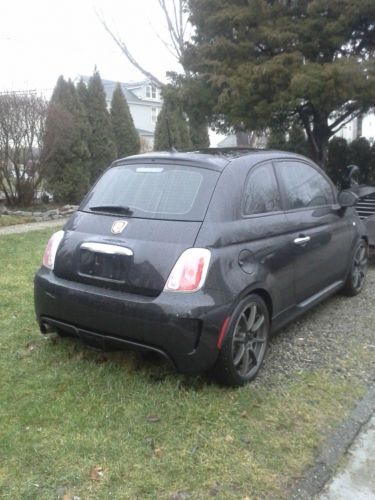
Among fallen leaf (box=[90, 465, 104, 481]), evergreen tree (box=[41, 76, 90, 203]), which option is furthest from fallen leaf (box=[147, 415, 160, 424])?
evergreen tree (box=[41, 76, 90, 203])

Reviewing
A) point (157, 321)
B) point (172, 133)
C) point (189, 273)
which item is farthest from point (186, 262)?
point (172, 133)

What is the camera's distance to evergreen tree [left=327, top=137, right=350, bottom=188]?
41.5 ft

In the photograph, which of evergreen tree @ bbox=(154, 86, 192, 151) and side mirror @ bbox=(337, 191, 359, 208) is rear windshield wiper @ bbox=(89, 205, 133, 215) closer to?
side mirror @ bbox=(337, 191, 359, 208)

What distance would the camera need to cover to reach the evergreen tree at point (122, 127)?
17812 mm

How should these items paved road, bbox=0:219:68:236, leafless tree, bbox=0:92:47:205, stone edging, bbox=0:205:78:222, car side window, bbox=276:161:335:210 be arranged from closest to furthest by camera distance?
car side window, bbox=276:161:335:210 < paved road, bbox=0:219:68:236 < leafless tree, bbox=0:92:47:205 < stone edging, bbox=0:205:78:222

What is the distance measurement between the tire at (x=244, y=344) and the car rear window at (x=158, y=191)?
721 mm

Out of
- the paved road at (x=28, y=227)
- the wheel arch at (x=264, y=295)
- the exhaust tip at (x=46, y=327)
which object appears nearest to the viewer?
the wheel arch at (x=264, y=295)

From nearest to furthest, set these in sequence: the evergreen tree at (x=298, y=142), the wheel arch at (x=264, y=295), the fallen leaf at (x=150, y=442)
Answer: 1. the fallen leaf at (x=150, y=442)
2. the wheel arch at (x=264, y=295)
3. the evergreen tree at (x=298, y=142)

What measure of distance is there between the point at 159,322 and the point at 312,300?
1824 mm

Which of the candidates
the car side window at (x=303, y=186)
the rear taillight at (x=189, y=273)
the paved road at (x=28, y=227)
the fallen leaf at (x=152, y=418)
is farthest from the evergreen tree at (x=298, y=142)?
the fallen leaf at (x=152, y=418)

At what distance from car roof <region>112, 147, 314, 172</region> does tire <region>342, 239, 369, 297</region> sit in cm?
179

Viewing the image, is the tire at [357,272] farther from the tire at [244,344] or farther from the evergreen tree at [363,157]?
the evergreen tree at [363,157]

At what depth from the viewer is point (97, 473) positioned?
2.50 meters

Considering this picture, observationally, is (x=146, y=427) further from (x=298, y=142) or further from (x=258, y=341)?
(x=298, y=142)
